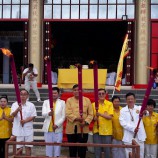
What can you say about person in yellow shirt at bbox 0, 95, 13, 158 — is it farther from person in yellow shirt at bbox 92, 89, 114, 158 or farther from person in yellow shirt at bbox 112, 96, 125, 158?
person in yellow shirt at bbox 112, 96, 125, 158

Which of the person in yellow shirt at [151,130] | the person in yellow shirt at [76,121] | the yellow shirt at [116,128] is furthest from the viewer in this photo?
the yellow shirt at [116,128]

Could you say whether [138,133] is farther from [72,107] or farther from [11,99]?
[11,99]

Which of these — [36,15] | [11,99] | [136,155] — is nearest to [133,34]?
[36,15]

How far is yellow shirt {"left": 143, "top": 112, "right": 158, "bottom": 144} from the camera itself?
261 inches

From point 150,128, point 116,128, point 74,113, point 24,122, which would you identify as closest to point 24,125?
point 24,122

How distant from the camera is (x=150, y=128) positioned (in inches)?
261

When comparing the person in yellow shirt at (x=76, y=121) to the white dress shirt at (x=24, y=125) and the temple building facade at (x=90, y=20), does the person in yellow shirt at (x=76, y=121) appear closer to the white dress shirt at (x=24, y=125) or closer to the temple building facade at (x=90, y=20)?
the white dress shirt at (x=24, y=125)

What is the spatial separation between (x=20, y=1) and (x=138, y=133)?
9422mm

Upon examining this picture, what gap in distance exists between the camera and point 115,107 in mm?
6996

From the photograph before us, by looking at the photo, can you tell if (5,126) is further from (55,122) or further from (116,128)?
(116,128)

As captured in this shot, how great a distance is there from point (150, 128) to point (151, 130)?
0.13 ft

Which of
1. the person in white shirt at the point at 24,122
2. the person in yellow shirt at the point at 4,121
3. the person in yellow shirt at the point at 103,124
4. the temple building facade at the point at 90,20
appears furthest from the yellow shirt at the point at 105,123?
the temple building facade at the point at 90,20

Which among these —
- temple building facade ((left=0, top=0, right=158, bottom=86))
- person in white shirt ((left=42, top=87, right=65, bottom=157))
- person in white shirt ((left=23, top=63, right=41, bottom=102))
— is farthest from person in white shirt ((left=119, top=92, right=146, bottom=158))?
temple building facade ((left=0, top=0, right=158, bottom=86))

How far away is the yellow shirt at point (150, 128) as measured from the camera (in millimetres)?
6617
